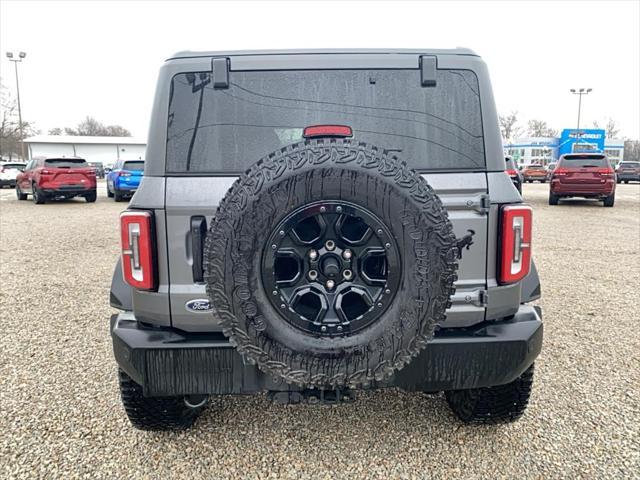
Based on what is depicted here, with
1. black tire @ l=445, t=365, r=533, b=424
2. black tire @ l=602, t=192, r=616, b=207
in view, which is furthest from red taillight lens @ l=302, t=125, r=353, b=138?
black tire @ l=602, t=192, r=616, b=207

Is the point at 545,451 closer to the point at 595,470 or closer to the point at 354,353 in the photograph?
the point at 595,470

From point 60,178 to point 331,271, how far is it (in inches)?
697

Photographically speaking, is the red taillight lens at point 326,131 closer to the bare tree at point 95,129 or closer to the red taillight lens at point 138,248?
the red taillight lens at point 138,248

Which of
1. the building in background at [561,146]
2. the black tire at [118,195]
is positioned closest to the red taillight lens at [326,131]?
the black tire at [118,195]

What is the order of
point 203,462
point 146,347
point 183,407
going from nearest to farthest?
point 146,347 → point 203,462 → point 183,407

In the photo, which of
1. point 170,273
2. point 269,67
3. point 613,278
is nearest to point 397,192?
point 269,67

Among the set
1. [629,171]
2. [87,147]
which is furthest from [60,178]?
[87,147]

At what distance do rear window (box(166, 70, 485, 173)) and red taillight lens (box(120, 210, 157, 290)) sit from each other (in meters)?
0.45

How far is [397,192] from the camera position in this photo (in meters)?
1.91

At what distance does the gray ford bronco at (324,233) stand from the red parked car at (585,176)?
15152mm

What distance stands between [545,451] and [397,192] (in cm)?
174

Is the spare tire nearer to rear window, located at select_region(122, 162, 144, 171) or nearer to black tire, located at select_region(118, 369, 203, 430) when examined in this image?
black tire, located at select_region(118, 369, 203, 430)

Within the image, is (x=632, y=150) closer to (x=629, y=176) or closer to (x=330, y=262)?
(x=629, y=176)

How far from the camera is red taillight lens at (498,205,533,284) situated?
2.28 metres
